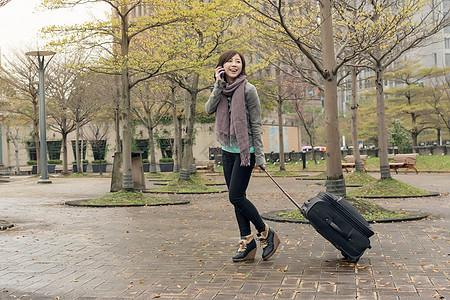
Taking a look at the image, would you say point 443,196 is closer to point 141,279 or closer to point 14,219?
point 14,219

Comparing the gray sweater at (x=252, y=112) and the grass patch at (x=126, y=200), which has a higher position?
the gray sweater at (x=252, y=112)

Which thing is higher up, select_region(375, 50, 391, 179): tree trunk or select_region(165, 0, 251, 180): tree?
select_region(165, 0, 251, 180): tree

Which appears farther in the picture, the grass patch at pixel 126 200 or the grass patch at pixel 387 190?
the grass patch at pixel 387 190

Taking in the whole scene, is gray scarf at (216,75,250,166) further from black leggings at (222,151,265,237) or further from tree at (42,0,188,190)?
tree at (42,0,188,190)

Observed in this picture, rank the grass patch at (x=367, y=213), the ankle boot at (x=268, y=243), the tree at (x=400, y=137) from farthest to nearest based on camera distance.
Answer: the tree at (x=400, y=137), the grass patch at (x=367, y=213), the ankle boot at (x=268, y=243)

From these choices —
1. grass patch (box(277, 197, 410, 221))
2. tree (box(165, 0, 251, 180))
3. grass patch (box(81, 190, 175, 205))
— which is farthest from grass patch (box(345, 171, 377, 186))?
grass patch (box(277, 197, 410, 221))

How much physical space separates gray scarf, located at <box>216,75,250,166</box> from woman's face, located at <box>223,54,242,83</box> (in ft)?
0.19

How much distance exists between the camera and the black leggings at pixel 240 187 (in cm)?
563

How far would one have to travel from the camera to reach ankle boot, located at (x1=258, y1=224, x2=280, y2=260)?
5734 millimetres

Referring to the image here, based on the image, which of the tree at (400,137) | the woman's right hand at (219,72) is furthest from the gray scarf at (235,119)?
the tree at (400,137)

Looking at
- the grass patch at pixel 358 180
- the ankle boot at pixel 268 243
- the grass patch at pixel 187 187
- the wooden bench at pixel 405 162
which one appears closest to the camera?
the ankle boot at pixel 268 243

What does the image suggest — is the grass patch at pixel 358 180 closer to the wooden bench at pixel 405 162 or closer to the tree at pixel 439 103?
the wooden bench at pixel 405 162

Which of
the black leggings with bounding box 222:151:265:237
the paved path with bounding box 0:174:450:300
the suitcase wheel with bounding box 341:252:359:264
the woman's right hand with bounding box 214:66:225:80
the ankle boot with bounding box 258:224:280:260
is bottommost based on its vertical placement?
the paved path with bounding box 0:174:450:300

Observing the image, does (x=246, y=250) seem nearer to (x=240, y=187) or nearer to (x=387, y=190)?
(x=240, y=187)
